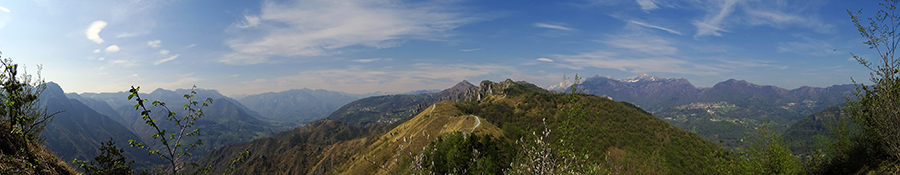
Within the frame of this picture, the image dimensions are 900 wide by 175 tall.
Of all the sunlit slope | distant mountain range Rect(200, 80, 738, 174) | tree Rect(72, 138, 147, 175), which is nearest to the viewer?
tree Rect(72, 138, 147, 175)

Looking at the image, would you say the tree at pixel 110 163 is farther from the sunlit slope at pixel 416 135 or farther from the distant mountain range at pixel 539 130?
the distant mountain range at pixel 539 130

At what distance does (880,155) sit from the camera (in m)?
22.9

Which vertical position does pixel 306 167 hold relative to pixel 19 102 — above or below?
below

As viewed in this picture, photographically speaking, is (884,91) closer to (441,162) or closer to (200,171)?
(200,171)

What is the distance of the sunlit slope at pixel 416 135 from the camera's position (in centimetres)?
3170


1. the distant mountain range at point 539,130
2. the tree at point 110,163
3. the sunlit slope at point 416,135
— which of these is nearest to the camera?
the tree at point 110,163

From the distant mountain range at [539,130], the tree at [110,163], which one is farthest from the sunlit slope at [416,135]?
the tree at [110,163]

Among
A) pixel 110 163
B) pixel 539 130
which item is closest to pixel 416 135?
pixel 539 130

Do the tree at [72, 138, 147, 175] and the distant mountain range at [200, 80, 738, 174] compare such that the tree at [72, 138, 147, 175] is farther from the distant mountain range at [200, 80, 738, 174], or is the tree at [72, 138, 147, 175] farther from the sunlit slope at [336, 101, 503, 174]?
the distant mountain range at [200, 80, 738, 174]

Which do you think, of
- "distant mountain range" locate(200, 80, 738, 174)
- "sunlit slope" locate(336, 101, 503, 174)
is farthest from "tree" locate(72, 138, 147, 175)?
"distant mountain range" locate(200, 80, 738, 174)

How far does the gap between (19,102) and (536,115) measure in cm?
10558

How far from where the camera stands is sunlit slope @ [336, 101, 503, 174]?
1248 inches

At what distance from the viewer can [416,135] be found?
69688 millimetres

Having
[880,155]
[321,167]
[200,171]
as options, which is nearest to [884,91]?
[880,155]
